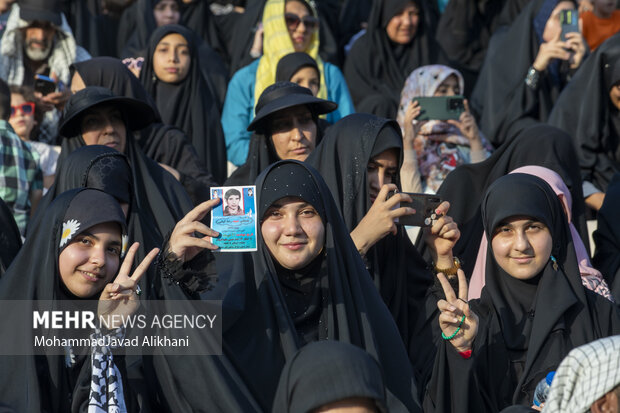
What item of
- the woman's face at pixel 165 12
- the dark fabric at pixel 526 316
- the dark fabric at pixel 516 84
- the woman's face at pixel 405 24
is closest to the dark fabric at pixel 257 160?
the dark fabric at pixel 526 316

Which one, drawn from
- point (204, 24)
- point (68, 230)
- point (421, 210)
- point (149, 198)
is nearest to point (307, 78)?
point (149, 198)

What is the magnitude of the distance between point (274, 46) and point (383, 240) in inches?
136

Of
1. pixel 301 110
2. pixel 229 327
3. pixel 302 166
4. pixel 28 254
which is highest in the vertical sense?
pixel 301 110

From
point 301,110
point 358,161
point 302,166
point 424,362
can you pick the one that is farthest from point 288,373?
point 301,110

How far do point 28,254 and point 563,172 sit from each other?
3.37 meters

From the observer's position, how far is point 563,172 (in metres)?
6.64

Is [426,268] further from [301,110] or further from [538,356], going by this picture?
[301,110]

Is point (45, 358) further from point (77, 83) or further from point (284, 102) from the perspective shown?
point (77, 83)

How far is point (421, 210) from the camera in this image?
535 centimetres

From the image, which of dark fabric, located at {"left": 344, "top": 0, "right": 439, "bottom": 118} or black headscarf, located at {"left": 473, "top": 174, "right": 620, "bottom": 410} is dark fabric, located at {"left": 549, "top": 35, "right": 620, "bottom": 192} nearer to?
dark fabric, located at {"left": 344, "top": 0, "right": 439, "bottom": 118}

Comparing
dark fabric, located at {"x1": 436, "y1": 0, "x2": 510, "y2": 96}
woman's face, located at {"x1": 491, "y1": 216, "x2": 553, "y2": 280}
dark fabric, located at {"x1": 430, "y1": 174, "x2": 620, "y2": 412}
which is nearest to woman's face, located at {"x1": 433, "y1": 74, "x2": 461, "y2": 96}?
dark fabric, located at {"x1": 436, "y1": 0, "x2": 510, "y2": 96}

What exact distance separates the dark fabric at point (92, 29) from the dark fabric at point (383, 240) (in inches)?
196

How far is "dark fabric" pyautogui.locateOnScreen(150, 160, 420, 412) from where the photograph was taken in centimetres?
451

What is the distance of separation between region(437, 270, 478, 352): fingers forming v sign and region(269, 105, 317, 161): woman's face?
2117 mm
